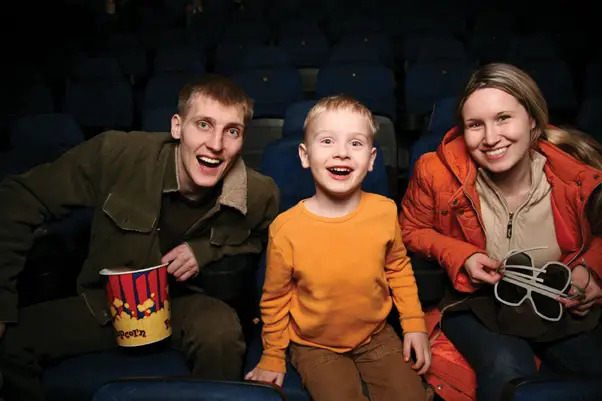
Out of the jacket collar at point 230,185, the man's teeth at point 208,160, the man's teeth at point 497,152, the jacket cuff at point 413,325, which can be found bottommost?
the jacket cuff at point 413,325

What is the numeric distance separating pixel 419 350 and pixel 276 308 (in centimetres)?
29

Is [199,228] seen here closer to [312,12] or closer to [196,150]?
[196,150]

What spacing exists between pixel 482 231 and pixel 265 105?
1666 millimetres

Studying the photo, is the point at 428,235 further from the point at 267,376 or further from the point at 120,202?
the point at 120,202

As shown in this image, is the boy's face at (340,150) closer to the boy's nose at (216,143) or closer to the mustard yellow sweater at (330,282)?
the mustard yellow sweater at (330,282)

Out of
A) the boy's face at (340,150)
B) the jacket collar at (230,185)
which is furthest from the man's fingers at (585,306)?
the jacket collar at (230,185)

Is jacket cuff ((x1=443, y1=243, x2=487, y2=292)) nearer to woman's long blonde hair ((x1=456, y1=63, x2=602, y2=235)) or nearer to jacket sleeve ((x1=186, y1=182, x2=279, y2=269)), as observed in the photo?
woman's long blonde hair ((x1=456, y1=63, x2=602, y2=235))

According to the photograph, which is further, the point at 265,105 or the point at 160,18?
the point at 160,18

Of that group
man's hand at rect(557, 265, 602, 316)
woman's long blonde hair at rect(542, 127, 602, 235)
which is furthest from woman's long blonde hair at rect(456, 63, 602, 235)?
man's hand at rect(557, 265, 602, 316)

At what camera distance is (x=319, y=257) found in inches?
38.0

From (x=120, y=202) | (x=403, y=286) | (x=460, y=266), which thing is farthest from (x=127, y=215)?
(x=460, y=266)

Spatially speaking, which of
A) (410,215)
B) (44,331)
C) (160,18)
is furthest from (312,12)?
(44,331)

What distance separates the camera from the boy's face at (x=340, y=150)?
958 mm

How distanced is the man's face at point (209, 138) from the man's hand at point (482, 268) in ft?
1.79
